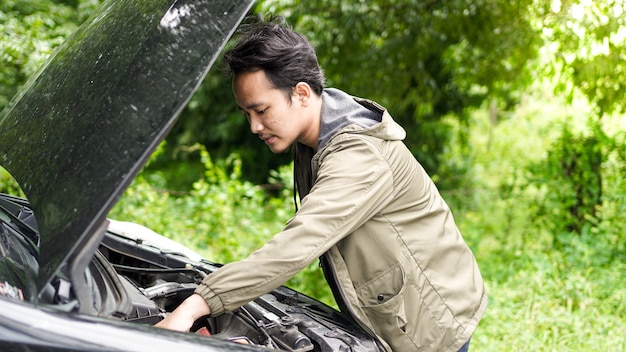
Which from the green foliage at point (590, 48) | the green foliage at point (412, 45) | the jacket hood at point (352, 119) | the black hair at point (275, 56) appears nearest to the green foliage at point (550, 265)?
the green foliage at point (590, 48)

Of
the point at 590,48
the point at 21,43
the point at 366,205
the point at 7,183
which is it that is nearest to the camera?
the point at 366,205

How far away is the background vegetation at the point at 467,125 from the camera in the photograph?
439 cm

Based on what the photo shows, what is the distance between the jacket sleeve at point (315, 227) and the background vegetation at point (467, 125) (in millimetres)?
2097

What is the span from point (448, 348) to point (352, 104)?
0.87m

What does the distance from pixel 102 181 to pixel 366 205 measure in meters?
0.78

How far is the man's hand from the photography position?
182 cm

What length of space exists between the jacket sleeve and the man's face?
22 cm

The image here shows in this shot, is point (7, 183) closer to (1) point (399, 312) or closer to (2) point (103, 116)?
(2) point (103, 116)

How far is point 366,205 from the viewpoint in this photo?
6.57ft

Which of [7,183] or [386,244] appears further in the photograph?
[7,183]

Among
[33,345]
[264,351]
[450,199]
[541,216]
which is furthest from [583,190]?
[33,345]

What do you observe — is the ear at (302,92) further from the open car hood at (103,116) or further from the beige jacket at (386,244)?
the open car hood at (103,116)

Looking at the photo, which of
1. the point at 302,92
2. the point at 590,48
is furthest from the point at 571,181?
the point at 302,92

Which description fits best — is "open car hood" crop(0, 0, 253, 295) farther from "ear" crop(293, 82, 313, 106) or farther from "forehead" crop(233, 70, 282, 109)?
"ear" crop(293, 82, 313, 106)
